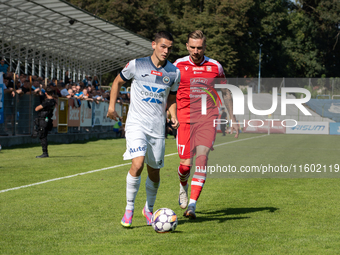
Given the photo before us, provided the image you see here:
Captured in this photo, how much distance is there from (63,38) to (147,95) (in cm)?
2351

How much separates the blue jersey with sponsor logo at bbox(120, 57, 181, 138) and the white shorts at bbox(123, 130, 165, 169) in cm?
6

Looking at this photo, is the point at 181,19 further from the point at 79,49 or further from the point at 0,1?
the point at 0,1

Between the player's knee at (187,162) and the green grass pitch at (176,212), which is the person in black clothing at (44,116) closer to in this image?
the green grass pitch at (176,212)

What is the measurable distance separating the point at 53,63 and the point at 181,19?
27.3 m

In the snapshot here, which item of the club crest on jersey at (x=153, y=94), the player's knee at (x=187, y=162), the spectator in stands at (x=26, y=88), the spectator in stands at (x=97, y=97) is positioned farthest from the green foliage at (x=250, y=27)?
the club crest on jersey at (x=153, y=94)

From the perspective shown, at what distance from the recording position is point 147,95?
17.4 ft

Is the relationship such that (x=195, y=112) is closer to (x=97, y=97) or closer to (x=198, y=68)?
(x=198, y=68)

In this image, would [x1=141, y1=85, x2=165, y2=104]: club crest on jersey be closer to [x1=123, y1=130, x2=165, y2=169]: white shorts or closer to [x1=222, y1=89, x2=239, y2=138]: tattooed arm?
[x1=123, y1=130, x2=165, y2=169]: white shorts

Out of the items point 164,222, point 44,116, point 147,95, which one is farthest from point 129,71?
point 44,116

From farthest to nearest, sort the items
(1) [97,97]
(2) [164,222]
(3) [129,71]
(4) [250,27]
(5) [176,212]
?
1. (4) [250,27]
2. (1) [97,97]
3. (5) [176,212]
4. (3) [129,71]
5. (2) [164,222]

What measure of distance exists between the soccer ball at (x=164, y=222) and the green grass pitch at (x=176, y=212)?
0.28 feet

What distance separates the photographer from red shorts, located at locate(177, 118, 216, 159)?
21.3 feet

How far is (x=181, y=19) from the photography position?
2159 inches

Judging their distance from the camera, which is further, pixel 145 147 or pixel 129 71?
pixel 129 71
